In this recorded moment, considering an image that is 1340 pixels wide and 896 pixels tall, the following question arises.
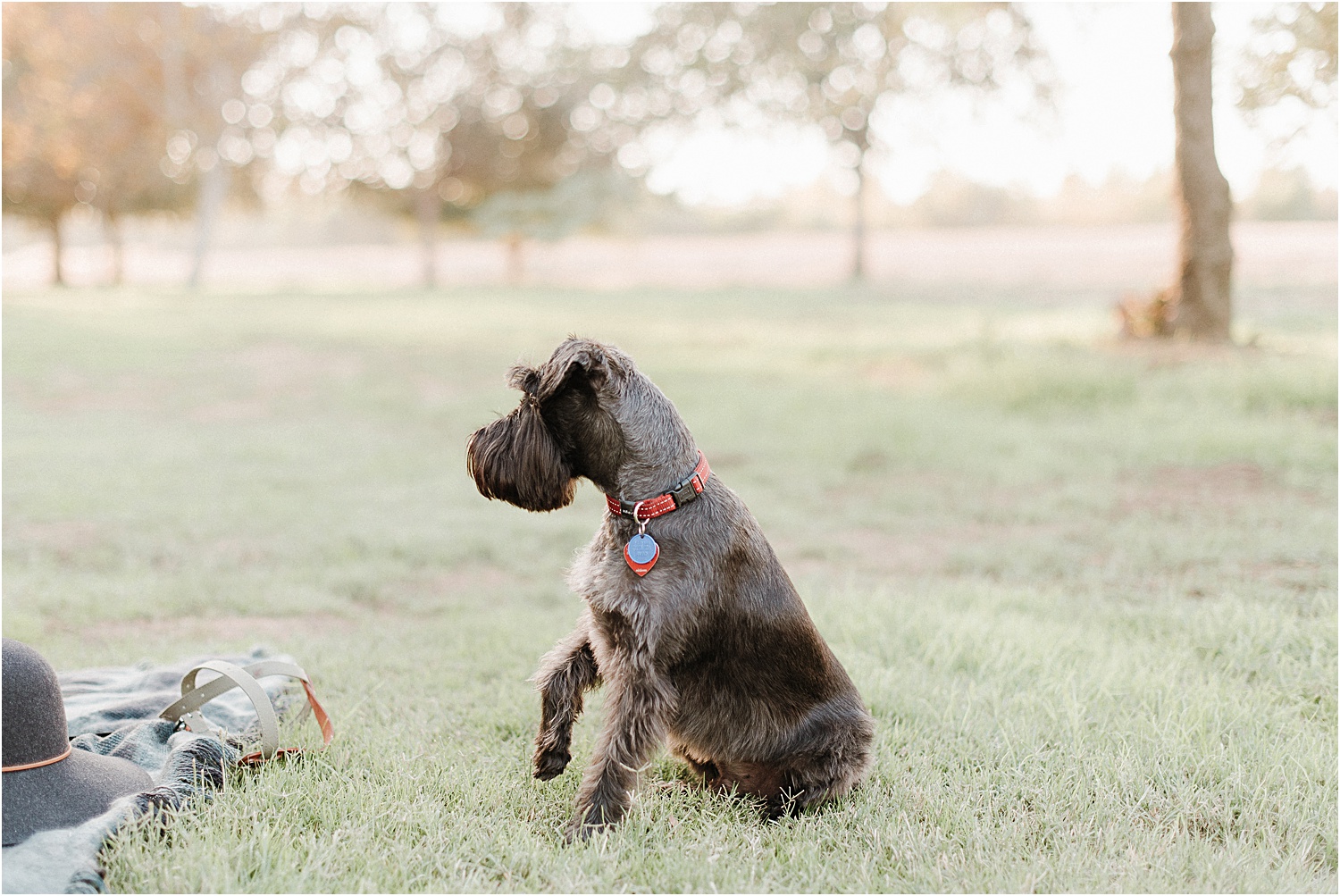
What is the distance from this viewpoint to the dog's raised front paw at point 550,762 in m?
3.65

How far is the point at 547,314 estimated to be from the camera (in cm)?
2497

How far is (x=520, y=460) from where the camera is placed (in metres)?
3.39

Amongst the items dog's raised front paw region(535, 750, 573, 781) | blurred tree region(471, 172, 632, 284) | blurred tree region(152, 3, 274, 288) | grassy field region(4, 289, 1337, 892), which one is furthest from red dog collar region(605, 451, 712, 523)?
blurred tree region(471, 172, 632, 284)

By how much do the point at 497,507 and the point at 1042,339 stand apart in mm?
9472

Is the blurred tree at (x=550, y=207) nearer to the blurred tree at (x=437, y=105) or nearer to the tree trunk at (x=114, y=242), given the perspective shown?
the blurred tree at (x=437, y=105)

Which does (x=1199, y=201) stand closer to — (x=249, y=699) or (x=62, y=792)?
(x=249, y=699)

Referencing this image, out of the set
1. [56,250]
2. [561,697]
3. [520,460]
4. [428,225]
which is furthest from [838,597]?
[56,250]

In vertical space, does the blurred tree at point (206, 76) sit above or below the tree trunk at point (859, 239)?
above

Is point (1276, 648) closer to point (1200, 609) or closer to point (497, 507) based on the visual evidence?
point (1200, 609)

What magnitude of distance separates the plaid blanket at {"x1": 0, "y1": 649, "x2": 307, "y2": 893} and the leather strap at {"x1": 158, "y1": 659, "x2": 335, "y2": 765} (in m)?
0.09

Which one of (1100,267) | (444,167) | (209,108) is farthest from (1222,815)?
(444,167)

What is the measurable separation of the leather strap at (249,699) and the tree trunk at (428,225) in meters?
38.1

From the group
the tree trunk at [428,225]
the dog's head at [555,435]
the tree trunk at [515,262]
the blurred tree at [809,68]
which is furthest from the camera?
the tree trunk at [515,262]

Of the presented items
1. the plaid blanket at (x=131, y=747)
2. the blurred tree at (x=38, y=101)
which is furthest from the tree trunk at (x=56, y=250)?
the plaid blanket at (x=131, y=747)
